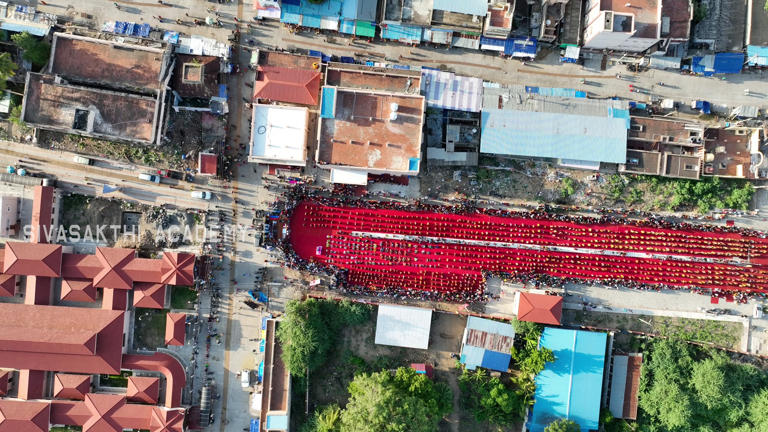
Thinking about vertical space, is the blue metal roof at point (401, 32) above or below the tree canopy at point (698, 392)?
above

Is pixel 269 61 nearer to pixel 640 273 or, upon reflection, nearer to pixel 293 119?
pixel 293 119

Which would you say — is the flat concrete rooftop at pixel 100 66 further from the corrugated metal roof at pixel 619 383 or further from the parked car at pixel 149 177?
the corrugated metal roof at pixel 619 383

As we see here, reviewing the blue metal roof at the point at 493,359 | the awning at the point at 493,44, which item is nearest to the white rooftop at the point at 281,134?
the awning at the point at 493,44

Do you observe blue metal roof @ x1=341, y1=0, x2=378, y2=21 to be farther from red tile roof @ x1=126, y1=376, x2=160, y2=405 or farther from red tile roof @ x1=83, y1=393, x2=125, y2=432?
red tile roof @ x1=83, y1=393, x2=125, y2=432

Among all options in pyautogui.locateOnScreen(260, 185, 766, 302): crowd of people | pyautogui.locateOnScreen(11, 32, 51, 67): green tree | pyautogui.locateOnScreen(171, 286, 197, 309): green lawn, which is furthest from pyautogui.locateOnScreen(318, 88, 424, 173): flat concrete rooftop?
pyautogui.locateOnScreen(11, 32, 51, 67): green tree

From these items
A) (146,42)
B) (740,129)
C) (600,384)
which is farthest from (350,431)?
(740,129)

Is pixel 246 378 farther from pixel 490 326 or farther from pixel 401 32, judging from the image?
pixel 401 32
